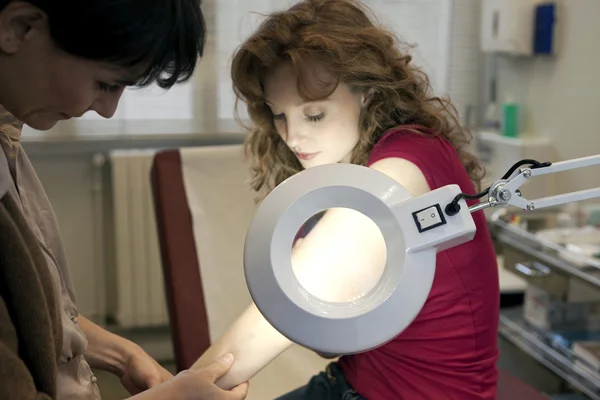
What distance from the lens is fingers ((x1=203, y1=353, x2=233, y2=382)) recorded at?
99cm

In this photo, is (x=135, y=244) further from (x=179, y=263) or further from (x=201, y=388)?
(x=201, y=388)

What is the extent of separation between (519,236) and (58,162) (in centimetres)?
177

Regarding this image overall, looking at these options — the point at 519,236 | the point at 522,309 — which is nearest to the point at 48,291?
the point at 519,236

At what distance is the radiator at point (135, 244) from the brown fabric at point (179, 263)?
0.73m

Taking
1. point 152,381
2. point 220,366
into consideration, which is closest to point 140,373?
point 152,381

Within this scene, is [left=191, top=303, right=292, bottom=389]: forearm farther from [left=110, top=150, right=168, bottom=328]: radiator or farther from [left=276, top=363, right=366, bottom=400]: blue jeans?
[left=110, top=150, right=168, bottom=328]: radiator

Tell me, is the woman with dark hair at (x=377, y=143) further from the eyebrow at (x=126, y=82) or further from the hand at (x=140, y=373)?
the eyebrow at (x=126, y=82)

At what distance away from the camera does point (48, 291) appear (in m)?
0.75

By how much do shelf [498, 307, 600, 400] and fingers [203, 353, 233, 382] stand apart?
122 cm

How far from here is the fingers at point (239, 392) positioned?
0.92 m

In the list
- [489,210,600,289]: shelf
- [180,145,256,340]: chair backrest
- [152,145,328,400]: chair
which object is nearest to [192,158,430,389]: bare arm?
[152,145,328,400]: chair

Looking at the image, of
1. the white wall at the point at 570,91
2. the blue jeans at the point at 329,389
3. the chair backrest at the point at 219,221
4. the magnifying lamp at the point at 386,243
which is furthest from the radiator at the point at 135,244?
the magnifying lamp at the point at 386,243

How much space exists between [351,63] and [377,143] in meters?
0.13

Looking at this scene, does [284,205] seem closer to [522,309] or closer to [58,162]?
[522,309]
